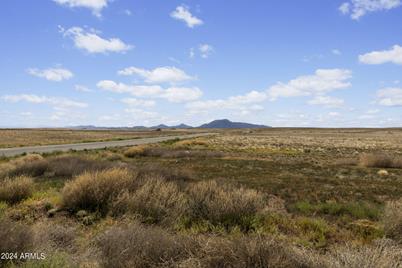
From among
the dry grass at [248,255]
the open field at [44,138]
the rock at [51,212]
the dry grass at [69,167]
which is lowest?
the open field at [44,138]

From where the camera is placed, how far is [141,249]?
524 cm

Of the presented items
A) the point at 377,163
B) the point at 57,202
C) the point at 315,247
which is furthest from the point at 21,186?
the point at 377,163

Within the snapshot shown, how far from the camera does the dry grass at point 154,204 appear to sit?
827 centimetres

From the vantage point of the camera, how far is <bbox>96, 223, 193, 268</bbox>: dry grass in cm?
496

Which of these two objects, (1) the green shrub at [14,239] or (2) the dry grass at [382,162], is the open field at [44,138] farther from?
(1) the green shrub at [14,239]

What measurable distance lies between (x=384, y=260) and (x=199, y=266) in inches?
85.6

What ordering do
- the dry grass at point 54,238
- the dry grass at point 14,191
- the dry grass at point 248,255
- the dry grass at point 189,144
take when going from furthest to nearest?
the dry grass at point 189,144 → the dry grass at point 14,191 → the dry grass at point 54,238 → the dry grass at point 248,255

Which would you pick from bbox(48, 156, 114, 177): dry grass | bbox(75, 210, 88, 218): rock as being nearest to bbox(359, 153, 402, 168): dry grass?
bbox(48, 156, 114, 177): dry grass

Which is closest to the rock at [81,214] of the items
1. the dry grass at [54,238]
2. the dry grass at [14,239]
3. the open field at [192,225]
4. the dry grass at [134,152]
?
the open field at [192,225]

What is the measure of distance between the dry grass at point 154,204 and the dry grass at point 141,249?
92.8 inches

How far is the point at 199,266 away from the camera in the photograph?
464cm

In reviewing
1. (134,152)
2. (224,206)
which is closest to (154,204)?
(224,206)

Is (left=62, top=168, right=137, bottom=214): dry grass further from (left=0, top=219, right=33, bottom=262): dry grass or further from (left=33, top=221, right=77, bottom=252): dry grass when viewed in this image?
(left=0, top=219, right=33, bottom=262): dry grass

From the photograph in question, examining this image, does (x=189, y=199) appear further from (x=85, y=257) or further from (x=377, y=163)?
(x=377, y=163)
